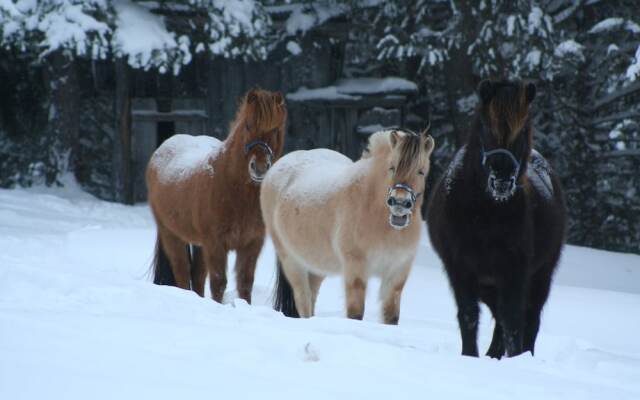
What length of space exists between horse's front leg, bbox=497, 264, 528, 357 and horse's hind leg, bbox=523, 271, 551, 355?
0.48 meters

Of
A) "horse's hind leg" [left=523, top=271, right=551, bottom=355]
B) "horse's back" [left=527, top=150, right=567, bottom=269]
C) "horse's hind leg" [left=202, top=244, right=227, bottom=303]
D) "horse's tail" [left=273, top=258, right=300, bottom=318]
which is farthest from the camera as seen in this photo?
"horse's tail" [left=273, top=258, right=300, bottom=318]

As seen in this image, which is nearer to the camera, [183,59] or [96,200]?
[183,59]

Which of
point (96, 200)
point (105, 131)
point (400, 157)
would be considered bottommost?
point (96, 200)

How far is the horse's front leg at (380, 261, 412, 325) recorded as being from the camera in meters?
5.67

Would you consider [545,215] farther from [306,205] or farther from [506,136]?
[306,205]

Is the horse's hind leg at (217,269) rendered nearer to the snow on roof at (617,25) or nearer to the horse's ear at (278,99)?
the horse's ear at (278,99)

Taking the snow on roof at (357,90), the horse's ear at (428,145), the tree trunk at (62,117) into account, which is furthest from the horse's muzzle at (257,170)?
the tree trunk at (62,117)

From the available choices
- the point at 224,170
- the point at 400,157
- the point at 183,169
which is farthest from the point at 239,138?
the point at 400,157

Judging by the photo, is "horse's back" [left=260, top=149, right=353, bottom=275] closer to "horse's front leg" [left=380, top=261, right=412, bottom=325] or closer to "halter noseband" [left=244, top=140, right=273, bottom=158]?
"halter noseband" [left=244, top=140, right=273, bottom=158]

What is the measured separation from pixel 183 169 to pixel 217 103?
27.5ft

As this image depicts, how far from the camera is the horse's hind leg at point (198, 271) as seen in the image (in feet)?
25.0

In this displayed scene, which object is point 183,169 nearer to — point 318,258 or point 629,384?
point 318,258

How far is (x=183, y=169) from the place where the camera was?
24.6 feet

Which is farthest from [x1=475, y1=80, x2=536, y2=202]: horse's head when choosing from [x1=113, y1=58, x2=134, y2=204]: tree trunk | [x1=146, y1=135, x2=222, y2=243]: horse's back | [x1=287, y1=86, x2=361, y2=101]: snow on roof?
[x1=113, y1=58, x2=134, y2=204]: tree trunk
